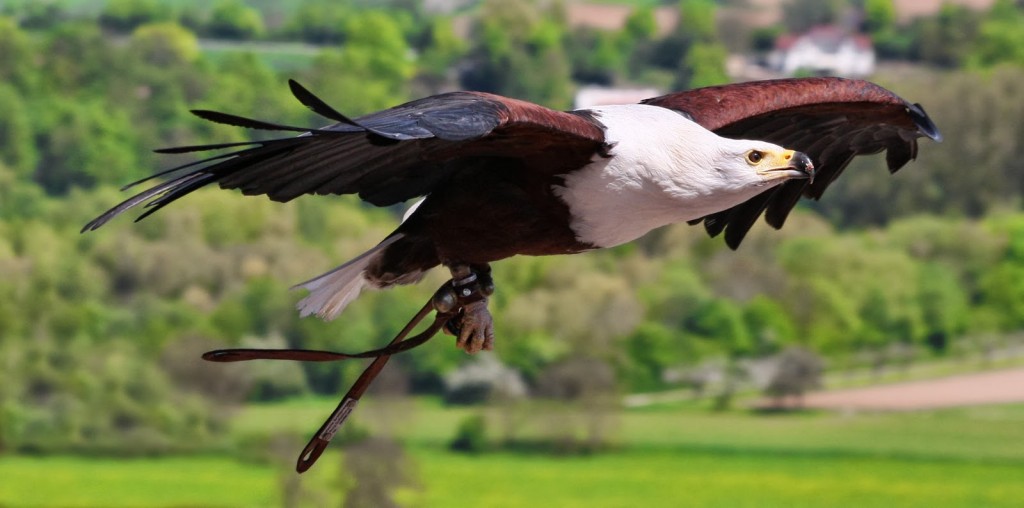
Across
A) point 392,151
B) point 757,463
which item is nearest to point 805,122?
point 392,151

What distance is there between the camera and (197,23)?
5925 cm

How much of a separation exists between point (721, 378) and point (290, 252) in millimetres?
9542

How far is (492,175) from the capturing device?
6.85 m

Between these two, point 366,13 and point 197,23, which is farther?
point 366,13

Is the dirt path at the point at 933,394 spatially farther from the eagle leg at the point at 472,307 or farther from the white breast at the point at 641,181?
the white breast at the point at 641,181

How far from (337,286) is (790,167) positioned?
1.77 m

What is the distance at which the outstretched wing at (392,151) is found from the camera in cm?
610

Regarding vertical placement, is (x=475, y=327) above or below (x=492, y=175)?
below

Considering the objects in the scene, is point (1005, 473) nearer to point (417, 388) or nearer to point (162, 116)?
point (417, 388)

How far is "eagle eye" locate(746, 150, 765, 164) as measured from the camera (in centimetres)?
670

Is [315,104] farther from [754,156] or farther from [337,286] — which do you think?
[337,286]

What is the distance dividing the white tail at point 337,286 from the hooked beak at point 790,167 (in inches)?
56.2

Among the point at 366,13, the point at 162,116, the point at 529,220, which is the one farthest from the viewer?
the point at 366,13

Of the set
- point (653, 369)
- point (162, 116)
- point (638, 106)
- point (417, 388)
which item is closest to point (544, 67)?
point (162, 116)
